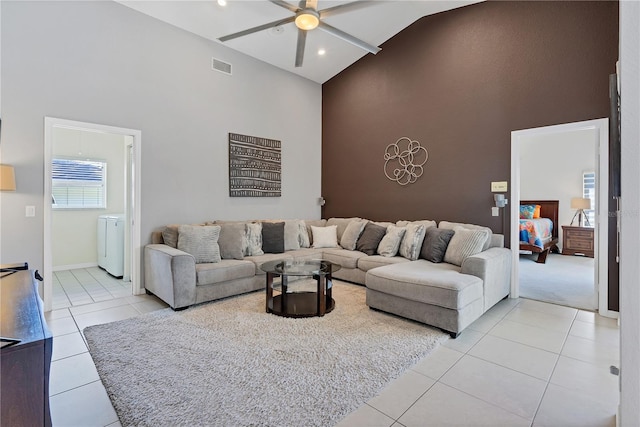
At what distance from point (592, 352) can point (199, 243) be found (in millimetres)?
3914

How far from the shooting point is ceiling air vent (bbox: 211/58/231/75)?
4.52m

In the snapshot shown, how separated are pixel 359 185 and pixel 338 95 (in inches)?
72.5

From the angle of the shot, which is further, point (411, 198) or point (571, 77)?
point (411, 198)

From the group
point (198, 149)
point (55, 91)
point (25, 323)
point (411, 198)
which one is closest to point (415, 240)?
point (411, 198)

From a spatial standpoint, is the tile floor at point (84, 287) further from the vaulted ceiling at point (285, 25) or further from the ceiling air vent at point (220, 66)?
the vaulted ceiling at point (285, 25)

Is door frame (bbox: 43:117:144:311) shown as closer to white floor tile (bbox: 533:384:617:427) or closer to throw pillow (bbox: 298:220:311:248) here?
throw pillow (bbox: 298:220:311:248)

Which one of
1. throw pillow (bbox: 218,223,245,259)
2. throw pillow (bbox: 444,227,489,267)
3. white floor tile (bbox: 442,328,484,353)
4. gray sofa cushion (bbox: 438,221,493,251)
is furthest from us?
throw pillow (bbox: 218,223,245,259)

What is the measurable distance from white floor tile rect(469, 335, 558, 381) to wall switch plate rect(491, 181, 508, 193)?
204 cm

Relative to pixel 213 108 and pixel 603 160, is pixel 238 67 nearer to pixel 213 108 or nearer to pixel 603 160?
pixel 213 108

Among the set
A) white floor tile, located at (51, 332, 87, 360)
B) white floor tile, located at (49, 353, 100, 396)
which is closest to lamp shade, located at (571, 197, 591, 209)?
white floor tile, located at (49, 353, 100, 396)

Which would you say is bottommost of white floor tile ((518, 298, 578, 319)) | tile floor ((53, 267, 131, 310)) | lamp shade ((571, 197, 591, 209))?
white floor tile ((518, 298, 578, 319))

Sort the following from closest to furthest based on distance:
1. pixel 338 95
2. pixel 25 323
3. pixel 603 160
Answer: pixel 25 323 < pixel 603 160 < pixel 338 95

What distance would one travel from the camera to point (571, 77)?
11.2 ft

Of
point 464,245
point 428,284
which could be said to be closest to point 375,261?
point 464,245
